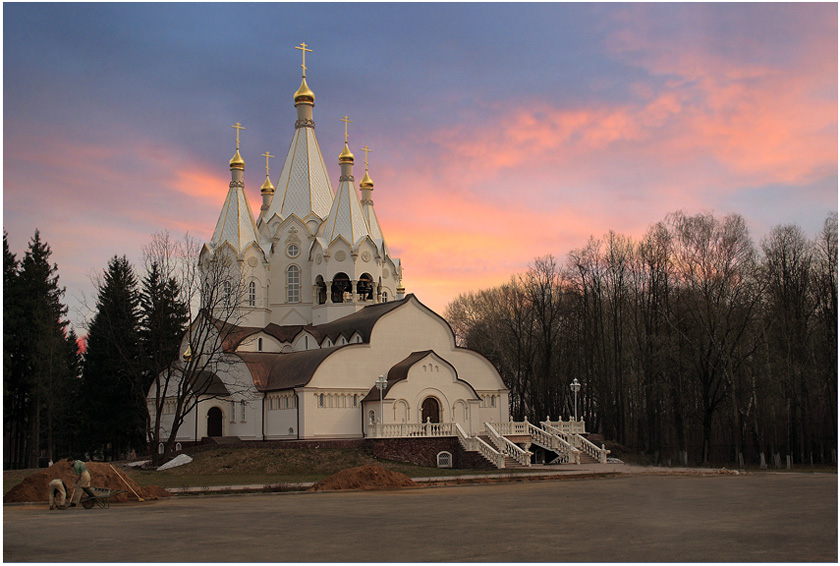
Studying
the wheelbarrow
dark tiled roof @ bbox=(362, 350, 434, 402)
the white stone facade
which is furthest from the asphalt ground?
the white stone facade

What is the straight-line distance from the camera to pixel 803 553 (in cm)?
1111

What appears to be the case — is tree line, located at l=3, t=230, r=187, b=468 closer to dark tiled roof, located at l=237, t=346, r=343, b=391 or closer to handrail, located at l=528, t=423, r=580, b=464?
dark tiled roof, located at l=237, t=346, r=343, b=391

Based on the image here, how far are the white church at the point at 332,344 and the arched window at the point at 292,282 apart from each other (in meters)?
0.07

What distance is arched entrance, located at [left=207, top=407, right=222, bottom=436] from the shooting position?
4594 cm

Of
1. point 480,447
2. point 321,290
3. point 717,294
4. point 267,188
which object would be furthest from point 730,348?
point 267,188

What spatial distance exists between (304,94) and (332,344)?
1660 cm

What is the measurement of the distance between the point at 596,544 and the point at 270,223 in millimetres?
42955

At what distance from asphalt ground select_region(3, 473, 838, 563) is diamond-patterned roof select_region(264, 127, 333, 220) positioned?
3188cm

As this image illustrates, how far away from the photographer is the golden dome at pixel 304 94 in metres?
53.5

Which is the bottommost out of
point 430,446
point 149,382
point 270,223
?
point 430,446

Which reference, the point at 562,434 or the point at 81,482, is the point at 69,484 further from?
the point at 562,434

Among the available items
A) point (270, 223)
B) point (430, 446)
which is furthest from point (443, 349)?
point (270, 223)

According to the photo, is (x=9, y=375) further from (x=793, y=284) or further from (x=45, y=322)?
(x=793, y=284)

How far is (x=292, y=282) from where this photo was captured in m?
52.0
